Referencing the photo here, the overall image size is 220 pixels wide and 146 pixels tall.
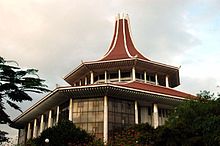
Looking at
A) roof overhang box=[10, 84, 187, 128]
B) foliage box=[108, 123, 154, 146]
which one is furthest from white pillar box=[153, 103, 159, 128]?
foliage box=[108, 123, 154, 146]

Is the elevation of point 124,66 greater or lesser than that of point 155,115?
greater

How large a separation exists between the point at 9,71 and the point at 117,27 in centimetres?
3779

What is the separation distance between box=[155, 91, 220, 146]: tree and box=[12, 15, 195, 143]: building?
11.5m

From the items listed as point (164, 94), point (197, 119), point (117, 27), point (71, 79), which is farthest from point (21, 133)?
point (197, 119)

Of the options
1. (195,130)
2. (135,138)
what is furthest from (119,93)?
(195,130)

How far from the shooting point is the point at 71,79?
44906mm

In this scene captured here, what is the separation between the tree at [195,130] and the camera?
18.4 meters

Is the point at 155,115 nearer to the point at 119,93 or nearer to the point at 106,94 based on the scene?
the point at 119,93

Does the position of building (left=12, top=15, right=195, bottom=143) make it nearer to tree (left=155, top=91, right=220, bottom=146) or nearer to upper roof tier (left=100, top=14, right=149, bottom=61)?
upper roof tier (left=100, top=14, right=149, bottom=61)

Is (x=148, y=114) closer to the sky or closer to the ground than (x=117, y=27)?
closer to the ground

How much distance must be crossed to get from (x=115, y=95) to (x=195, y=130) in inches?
604

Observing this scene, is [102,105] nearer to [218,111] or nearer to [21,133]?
[218,111]

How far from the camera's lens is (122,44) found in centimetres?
4494


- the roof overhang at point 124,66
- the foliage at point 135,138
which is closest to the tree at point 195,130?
the foliage at point 135,138
